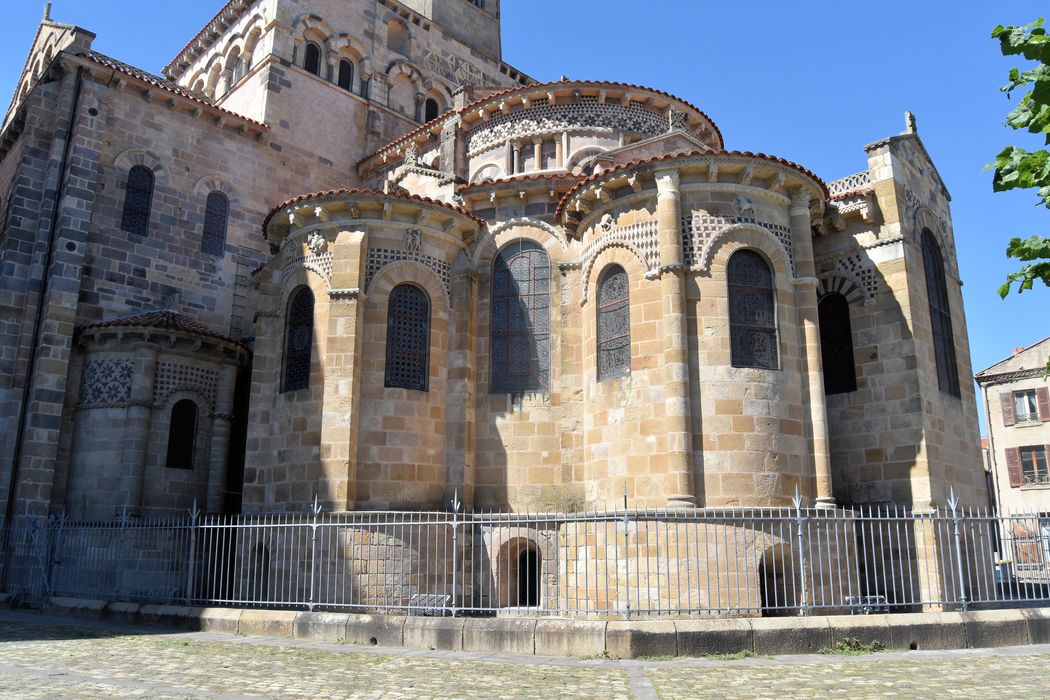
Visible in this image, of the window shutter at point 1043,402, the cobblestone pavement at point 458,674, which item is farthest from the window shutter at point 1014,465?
the cobblestone pavement at point 458,674

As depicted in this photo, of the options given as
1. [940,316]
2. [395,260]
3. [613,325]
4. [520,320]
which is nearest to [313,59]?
[395,260]

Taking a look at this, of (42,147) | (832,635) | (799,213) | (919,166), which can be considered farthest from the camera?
(42,147)

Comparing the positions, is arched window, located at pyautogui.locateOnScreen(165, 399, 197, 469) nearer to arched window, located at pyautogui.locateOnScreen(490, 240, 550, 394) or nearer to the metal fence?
the metal fence

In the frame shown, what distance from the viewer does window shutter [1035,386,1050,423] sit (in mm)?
32500

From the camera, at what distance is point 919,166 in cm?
1722

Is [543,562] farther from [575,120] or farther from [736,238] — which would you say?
[575,120]

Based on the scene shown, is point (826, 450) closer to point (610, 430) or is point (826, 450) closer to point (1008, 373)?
point (610, 430)

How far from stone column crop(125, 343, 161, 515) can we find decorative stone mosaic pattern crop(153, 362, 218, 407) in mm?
173

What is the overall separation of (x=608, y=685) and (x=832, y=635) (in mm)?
3400

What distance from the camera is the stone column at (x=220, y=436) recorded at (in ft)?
60.3

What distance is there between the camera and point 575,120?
1981 centimetres

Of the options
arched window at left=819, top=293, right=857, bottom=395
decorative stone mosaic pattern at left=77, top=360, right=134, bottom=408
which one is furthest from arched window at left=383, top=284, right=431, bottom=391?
arched window at left=819, top=293, right=857, bottom=395

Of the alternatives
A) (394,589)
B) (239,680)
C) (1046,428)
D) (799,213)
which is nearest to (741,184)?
(799,213)

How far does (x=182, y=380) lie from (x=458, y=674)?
12.3m
